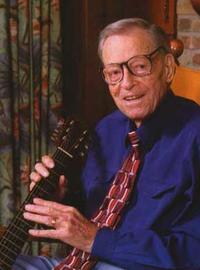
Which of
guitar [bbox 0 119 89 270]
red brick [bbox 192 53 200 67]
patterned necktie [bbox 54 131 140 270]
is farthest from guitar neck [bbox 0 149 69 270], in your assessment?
red brick [bbox 192 53 200 67]

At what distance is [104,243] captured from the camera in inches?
53.5

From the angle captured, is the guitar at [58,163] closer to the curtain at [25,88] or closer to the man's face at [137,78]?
the man's face at [137,78]

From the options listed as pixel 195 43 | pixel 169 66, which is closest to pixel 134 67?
pixel 169 66

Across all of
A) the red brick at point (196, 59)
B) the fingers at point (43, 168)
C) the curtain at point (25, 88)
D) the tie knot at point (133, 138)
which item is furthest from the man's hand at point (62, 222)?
the red brick at point (196, 59)

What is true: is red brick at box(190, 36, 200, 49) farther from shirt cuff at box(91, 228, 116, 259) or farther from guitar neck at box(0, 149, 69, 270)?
shirt cuff at box(91, 228, 116, 259)

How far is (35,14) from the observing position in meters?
2.21

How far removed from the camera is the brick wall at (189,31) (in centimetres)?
238

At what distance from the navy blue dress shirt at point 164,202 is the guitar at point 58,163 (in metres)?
0.14

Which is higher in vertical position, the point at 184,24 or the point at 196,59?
the point at 184,24

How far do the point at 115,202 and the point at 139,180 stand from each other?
9 cm

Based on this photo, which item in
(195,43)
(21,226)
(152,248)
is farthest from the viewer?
(195,43)

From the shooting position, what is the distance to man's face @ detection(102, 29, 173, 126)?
1445 mm

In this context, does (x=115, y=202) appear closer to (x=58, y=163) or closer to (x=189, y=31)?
(x=58, y=163)

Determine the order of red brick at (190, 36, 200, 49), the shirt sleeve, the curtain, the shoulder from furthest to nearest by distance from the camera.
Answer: red brick at (190, 36, 200, 49), the curtain, the shoulder, the shirt sleeve
